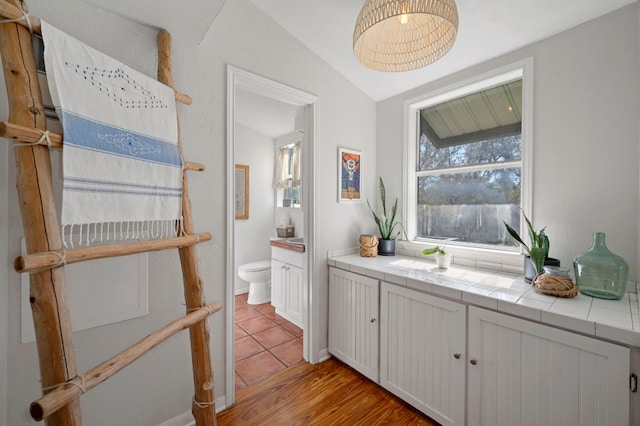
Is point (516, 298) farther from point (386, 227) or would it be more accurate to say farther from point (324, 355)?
point (324, 355)

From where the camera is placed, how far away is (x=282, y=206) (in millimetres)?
3740

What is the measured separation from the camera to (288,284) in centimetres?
264

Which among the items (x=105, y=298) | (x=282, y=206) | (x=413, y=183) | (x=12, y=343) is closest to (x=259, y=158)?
(x=282, y=206)

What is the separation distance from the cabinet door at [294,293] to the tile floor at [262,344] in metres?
0.12

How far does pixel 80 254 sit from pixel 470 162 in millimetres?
2296

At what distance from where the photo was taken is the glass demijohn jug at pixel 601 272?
1.20 metres

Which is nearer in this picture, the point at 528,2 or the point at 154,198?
the point at 154,198

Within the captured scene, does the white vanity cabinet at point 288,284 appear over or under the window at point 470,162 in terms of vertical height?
under

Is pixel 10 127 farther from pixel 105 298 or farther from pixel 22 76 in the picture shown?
pixel 105 298

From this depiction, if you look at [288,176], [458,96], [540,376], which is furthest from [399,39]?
[288,176]

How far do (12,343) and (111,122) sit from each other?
0.93 meters

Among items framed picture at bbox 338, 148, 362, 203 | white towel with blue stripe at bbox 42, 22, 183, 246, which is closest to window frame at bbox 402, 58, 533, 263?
framed picture at bbox 338, 148, 362, 203

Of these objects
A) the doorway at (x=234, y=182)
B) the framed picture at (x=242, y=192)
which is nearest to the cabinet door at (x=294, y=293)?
the doorway at (x=234, y=182)

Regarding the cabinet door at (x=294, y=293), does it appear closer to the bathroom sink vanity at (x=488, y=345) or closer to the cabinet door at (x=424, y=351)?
the bathroom sink vanity at (x=488, y=345)
